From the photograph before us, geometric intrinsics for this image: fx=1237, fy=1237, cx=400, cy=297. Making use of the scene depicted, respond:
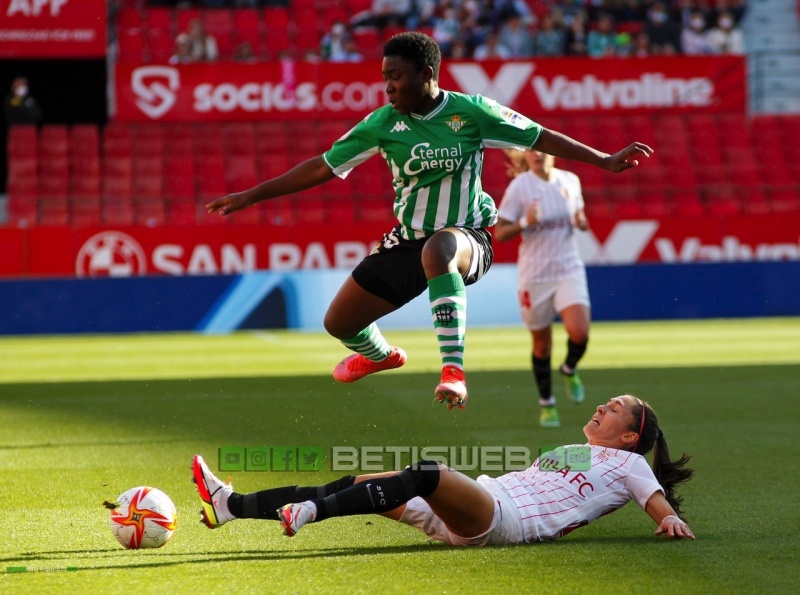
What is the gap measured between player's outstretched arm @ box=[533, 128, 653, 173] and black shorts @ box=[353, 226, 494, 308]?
599mm

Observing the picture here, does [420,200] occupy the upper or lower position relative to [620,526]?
upper

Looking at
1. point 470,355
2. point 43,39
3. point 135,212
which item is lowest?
point 470,355

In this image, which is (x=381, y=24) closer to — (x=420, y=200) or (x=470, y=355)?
(x=470, y=355)

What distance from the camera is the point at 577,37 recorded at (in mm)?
24062

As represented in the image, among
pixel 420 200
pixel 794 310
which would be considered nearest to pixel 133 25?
pixel 794 310

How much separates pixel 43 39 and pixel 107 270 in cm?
457

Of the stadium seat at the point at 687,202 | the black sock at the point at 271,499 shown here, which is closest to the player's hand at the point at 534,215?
the black sock at the point at 271,499

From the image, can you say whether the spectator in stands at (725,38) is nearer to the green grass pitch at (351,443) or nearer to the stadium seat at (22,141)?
the green grass pitch at (351,443)

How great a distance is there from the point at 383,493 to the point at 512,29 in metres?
20.1

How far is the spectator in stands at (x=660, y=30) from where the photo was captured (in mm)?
24547

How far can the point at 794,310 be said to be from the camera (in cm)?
2033

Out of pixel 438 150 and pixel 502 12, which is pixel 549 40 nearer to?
pixel 502 12

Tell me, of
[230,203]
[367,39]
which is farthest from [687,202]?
[230,203]

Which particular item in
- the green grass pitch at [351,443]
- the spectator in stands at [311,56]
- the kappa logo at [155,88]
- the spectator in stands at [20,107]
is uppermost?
the spectator in stands at [311,56]
